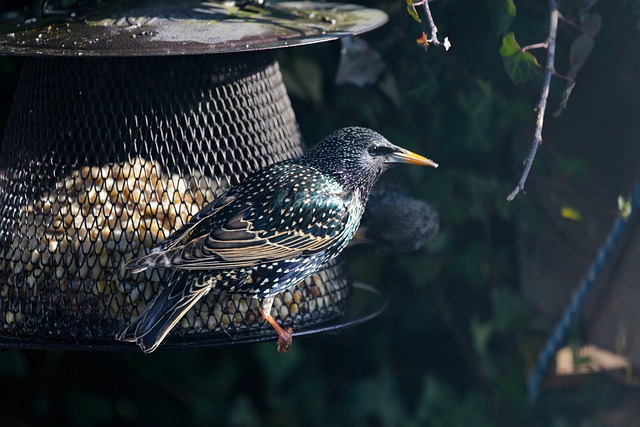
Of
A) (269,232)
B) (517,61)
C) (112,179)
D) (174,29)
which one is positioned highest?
(174,29)

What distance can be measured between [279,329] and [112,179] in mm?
631

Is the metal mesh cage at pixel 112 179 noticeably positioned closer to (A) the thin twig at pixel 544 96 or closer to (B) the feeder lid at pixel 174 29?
(B) the feeder lid at pixel 174 29

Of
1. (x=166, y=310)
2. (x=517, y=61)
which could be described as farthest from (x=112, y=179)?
(x=517, y=61)

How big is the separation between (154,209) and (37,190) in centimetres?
35

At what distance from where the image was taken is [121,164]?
263 centimetres

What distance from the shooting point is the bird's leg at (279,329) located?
2.56m

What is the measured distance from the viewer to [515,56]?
A: 2.98 metres

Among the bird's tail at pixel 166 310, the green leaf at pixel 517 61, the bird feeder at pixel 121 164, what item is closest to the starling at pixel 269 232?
the bird's tail at pixel 166 310

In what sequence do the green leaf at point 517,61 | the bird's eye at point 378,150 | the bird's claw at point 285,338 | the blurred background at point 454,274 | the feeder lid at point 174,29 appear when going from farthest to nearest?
the blurred background at point 454,274, the green leaf at point 517,61, the bird's eye at point 378,150, the bird's claw at point 285,338, the feeder lid at point 174,29

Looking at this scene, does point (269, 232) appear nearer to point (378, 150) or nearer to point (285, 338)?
point (285, 338)

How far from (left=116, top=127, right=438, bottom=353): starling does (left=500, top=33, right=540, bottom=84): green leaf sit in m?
0.58

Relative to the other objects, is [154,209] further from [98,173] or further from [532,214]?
[532,214]

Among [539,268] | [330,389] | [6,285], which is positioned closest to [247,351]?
[330,389]

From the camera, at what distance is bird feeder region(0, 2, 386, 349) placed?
2588mm
